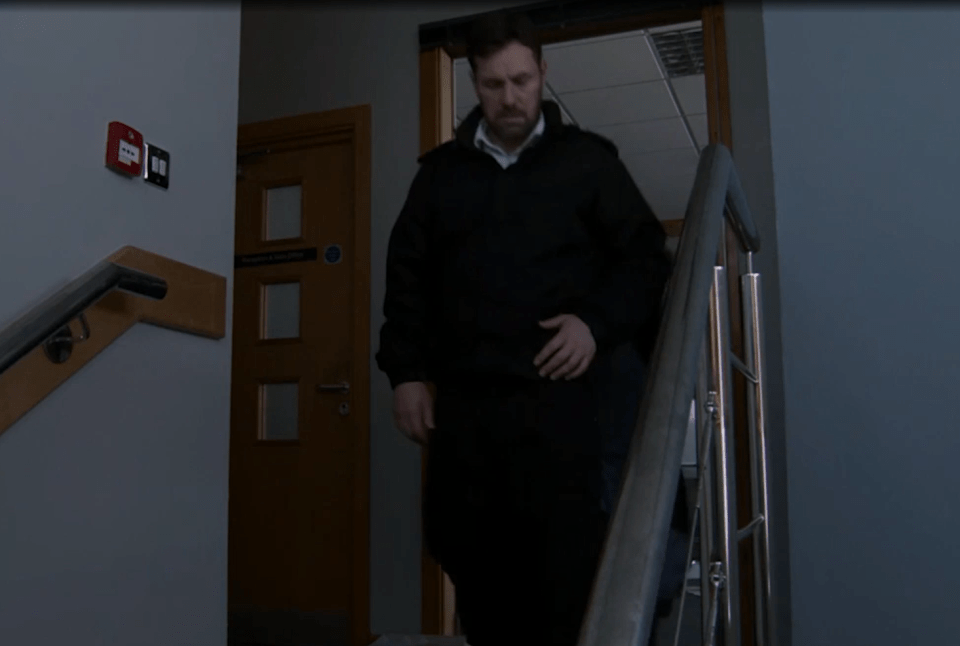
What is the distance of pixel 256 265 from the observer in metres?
3.73

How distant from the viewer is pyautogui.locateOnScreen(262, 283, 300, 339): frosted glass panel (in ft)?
12.0

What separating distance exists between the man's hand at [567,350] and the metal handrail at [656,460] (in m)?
0.30

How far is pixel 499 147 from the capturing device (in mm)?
1679

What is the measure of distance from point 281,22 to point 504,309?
8.70 feet

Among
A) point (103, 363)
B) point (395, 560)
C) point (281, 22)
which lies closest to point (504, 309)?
point (103, 363)

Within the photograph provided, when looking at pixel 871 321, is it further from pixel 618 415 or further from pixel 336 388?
pixel 336 388

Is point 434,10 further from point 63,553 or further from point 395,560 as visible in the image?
point 63,553

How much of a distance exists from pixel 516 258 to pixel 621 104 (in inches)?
A: 172

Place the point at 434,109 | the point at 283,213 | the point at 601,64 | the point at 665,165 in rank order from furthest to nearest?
the point at 665,165 < the point at 601,64 < the point at 283,213 < the point at 434,109

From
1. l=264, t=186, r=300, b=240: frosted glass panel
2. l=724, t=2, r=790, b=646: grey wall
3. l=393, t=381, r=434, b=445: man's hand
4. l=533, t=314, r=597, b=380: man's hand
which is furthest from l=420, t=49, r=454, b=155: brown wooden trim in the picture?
l=533, t=314, r=597, b=380: man's hand

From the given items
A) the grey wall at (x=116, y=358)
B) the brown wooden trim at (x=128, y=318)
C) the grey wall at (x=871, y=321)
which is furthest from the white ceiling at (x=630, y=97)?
the grey wall at (x=871, y=321)

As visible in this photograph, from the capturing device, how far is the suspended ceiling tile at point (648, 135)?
606 centimetres

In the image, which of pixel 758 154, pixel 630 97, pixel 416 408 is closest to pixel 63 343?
pixel 416 408

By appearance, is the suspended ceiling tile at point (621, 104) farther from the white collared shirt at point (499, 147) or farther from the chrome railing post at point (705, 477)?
the chrome railing post at point (705, 477)
